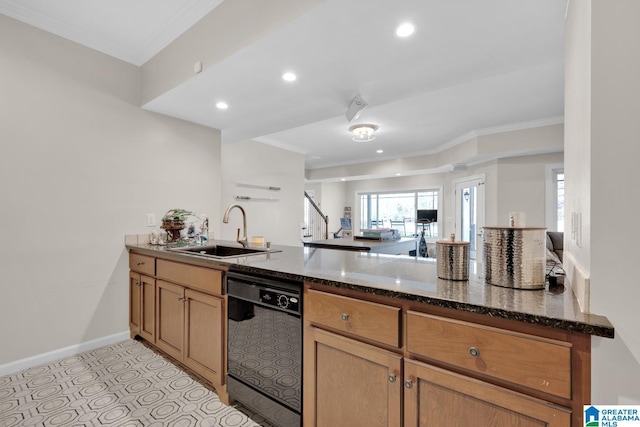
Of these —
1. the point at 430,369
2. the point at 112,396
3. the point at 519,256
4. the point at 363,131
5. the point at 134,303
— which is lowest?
the point at 112,396

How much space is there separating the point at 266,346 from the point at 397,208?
7.97 metres

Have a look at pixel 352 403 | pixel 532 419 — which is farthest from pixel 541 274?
pixel 352 403

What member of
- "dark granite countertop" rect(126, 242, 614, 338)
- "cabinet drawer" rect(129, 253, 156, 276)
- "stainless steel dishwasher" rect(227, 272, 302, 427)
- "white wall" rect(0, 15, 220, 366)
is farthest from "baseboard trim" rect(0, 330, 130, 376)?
"stainless steel dishwasher" rect(227, 272, 302, 427)

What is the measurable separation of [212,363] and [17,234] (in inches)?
70.0

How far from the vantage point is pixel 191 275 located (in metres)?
2.00

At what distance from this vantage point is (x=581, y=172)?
101cm

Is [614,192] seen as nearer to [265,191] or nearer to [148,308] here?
[148,308]

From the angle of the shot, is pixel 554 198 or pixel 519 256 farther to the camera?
pixel 554 198

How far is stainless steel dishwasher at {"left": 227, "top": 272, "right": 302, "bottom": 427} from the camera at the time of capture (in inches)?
57.2

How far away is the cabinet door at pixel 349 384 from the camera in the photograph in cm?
113

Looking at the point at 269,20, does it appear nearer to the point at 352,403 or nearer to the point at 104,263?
the point at 352,403

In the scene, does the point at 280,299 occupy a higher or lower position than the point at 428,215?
lower

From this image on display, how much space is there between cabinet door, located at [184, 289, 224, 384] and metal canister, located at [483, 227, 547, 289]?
58.3 inches

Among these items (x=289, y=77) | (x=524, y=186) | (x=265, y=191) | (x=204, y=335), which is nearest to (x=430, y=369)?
(x=204, y=335)
